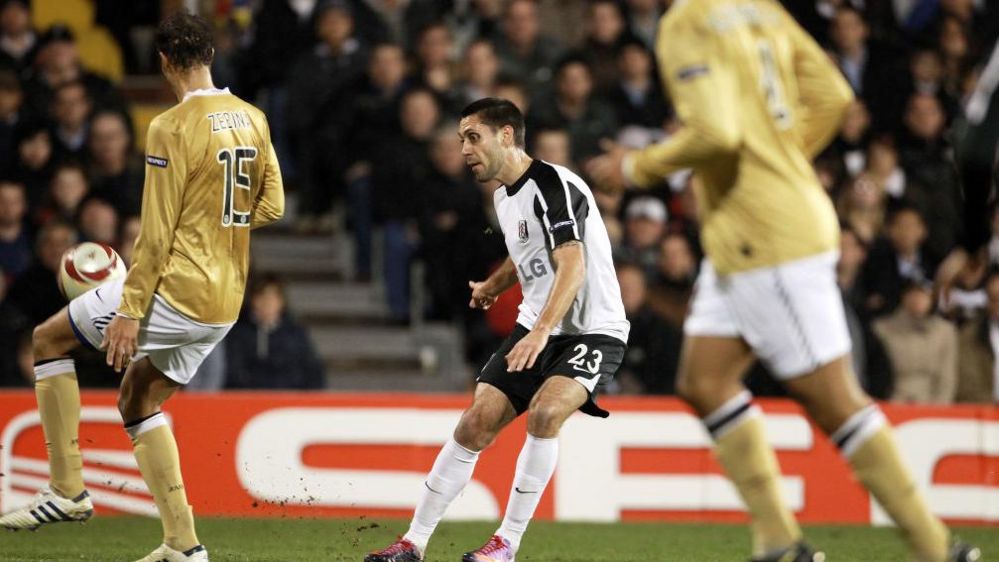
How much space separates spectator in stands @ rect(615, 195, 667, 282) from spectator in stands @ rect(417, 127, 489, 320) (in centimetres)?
116

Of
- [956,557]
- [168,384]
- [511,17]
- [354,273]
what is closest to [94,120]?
[354,273]

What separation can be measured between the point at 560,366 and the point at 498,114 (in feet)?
3.79

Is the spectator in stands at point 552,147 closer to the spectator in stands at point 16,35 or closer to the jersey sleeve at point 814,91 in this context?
the spectator in stands at point 16,35

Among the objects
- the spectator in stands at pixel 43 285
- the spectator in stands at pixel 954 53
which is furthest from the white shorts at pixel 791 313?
the spectator in stands at pixel 954 53

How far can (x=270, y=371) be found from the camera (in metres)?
10.7

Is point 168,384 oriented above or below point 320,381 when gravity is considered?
above

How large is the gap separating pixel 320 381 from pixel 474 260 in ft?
4.84

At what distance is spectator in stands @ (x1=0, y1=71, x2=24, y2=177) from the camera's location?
11.8 meters

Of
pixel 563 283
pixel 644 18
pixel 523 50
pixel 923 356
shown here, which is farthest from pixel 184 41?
pixel 644 18

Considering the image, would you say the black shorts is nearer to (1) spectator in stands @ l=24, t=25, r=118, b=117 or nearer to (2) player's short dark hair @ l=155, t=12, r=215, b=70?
(2) player's short dark hair @ l=155, t=12, r=215, b=70

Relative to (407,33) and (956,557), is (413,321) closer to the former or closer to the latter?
(407,33)

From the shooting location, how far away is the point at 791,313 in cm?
524

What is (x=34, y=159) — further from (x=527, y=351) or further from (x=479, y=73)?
(x=527, y=351)

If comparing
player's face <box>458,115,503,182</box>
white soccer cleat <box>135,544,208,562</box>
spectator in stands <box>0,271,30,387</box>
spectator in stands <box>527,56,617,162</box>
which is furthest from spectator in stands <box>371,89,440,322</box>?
white soccer cleat <box>135,544,208,562</box>
